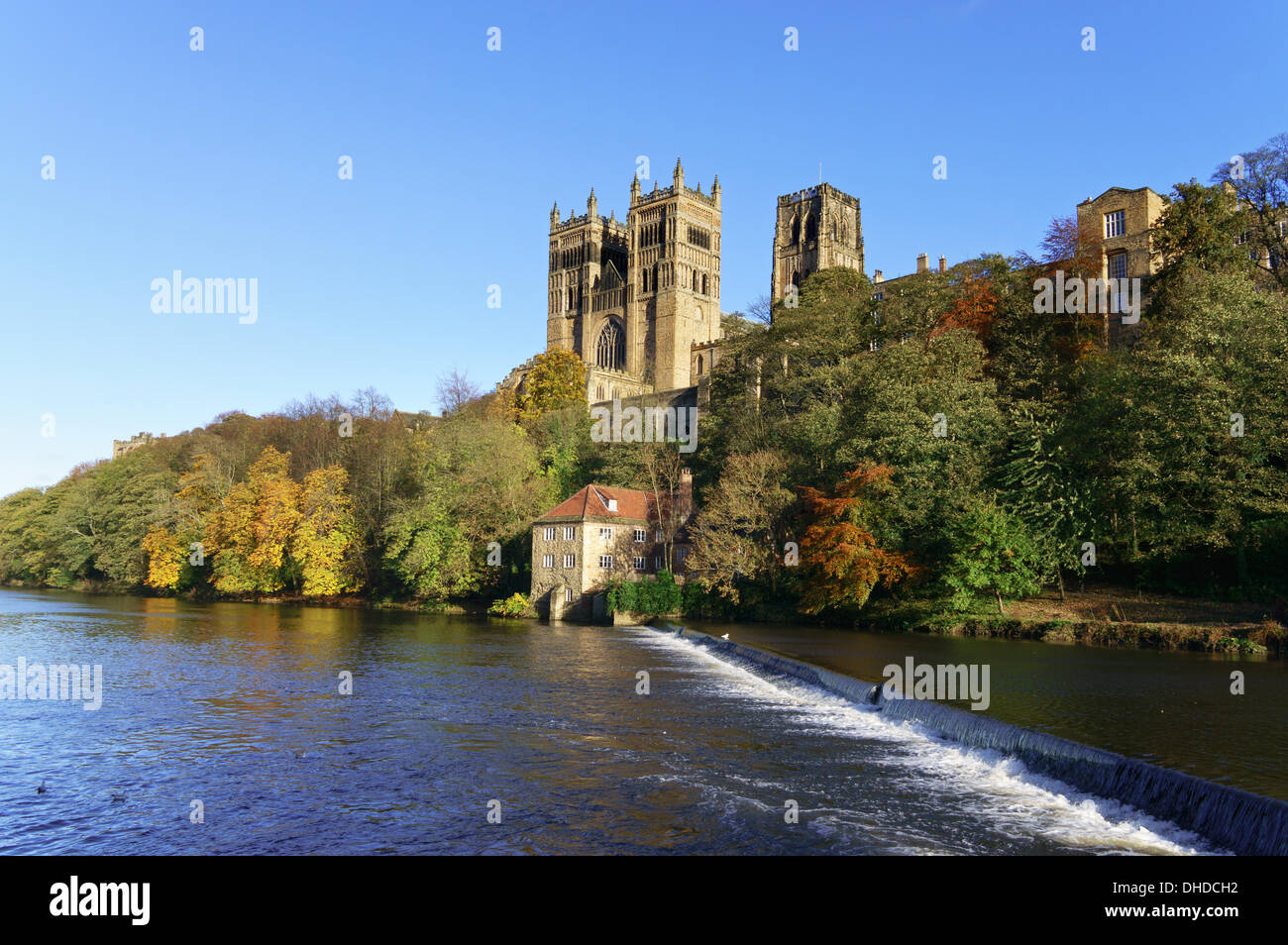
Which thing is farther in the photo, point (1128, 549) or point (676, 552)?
point (676, 552)

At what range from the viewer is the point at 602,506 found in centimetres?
5141

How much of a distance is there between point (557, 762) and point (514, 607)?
37744mm

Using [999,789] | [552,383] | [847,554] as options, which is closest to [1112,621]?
[847,554]

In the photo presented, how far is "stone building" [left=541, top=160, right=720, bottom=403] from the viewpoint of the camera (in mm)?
121750

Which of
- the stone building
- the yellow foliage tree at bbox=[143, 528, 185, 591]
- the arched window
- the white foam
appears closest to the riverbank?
the white foam

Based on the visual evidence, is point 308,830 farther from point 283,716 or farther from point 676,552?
point 676,552

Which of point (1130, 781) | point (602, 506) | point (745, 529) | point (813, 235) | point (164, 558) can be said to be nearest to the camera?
point (1130, 781)

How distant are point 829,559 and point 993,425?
372 inches

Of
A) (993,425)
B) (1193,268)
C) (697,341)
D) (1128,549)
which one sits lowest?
(1128,549)

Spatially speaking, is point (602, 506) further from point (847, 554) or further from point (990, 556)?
point (990, 556)

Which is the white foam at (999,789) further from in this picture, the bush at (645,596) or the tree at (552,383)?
the tree at (552,383)

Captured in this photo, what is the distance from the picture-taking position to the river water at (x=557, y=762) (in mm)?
11516
